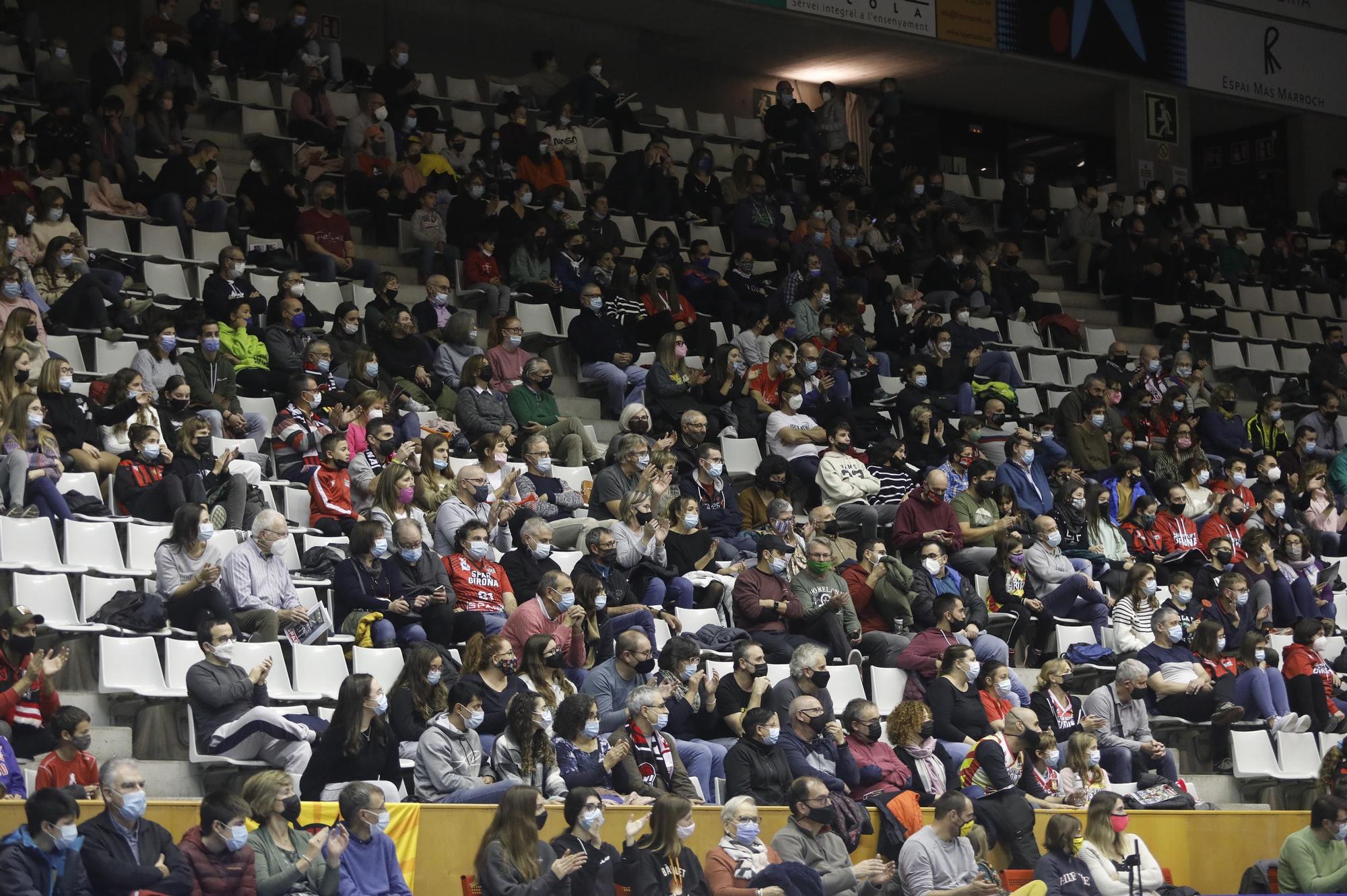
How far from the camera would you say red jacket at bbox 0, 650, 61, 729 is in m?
7.72

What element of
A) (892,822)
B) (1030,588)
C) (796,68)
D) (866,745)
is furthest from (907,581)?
(796,68)

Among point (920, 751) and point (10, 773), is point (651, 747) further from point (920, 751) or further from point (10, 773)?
point (10, 773)

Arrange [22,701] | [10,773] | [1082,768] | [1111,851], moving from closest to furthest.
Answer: [10,773] → [22,701] → [1111,851] → [1082,768]

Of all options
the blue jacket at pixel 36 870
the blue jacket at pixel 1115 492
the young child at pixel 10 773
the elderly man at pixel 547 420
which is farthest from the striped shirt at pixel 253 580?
the blue jacket at pixel 1115 492

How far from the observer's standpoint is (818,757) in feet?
28.9

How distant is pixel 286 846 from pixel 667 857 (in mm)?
1477

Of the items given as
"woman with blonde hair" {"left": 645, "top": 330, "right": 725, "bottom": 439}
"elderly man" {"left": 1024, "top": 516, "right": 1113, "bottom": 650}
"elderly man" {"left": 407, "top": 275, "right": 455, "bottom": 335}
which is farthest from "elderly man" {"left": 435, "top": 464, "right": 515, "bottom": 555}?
"elderly man" {"left": 1024, "top": 516, "right": 1113, "bottom": 650}

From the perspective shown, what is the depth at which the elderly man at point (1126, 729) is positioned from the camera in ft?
33.1

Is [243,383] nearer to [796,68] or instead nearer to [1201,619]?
[1201,619]

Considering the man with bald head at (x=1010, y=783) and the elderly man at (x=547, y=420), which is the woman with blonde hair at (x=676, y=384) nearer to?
the elderly man at (x=547, y=420)

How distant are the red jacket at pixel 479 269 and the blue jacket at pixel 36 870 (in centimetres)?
789

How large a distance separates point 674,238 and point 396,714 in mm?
7474

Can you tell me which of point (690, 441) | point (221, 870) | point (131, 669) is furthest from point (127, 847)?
point (690, 441)

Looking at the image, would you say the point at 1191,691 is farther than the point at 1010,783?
Yes
